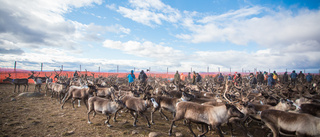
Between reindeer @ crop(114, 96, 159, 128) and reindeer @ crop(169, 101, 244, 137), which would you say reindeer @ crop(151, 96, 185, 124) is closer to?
reindeer @ crop(114, 96, 159, 128)

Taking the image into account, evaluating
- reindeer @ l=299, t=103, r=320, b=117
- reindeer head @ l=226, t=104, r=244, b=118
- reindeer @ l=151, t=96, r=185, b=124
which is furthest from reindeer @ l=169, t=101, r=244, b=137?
reindeer @ l=299, t=103, r=320, b=117

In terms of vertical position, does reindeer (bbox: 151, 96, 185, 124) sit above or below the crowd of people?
below

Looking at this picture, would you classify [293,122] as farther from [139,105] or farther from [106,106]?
[106,106]

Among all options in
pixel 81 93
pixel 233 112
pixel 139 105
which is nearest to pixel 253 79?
pixel 233 112

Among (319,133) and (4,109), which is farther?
(4,109)

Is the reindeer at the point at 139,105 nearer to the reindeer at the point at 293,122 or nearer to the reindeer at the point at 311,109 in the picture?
the reindeer at the point at 293,122

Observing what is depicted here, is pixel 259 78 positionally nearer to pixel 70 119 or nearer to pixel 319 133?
pixel 319 133

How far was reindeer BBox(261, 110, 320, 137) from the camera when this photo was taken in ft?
14.2

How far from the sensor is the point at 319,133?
4.20 m

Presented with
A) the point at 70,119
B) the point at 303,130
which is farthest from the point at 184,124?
the point at 70,119

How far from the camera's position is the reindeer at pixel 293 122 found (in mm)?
4316

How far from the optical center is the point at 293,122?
14.9 ft

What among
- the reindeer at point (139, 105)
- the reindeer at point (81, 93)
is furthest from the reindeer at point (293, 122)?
the reindeer at point (81, 93)

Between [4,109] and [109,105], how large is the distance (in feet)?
21.8
